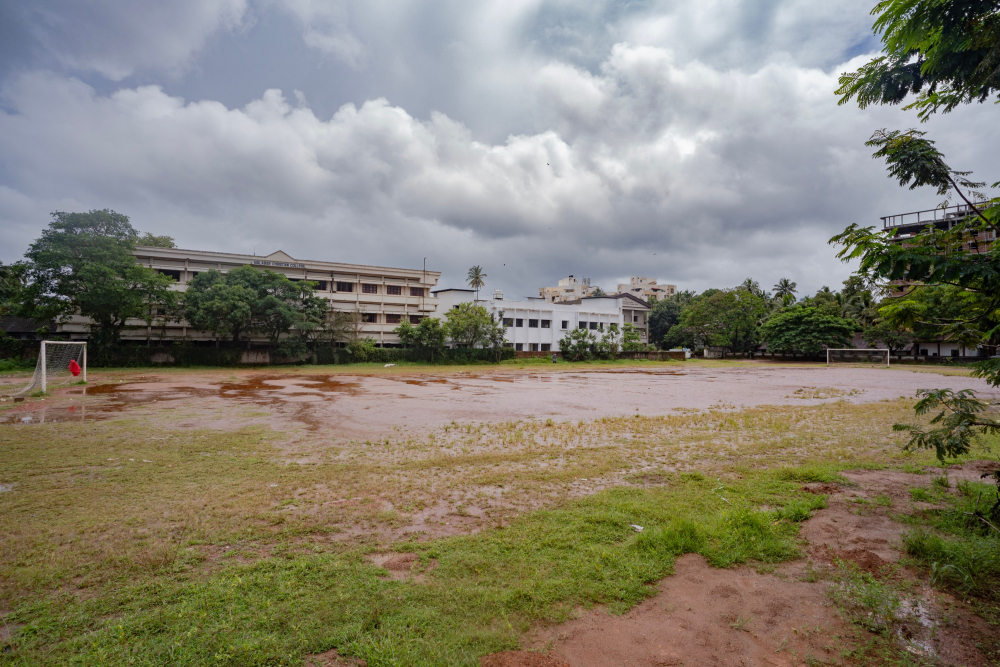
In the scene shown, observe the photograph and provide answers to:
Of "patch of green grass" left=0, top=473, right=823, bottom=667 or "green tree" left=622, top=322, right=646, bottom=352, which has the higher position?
"green tree" left=622, top=322, right=646, bottom=352

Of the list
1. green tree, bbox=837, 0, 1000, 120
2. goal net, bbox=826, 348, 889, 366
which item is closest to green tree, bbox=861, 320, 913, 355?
goal net, bbox=826, 348, 889, 366

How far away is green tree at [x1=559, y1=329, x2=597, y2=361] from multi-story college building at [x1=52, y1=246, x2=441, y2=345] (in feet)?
56.8

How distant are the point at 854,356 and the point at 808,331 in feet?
18.0

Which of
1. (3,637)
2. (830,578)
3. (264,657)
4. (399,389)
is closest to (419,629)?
(264,657)

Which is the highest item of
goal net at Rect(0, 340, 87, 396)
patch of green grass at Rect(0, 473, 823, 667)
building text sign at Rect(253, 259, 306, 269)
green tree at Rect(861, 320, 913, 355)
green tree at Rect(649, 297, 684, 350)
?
building text sign at Rect(253, 259, 306, 269)

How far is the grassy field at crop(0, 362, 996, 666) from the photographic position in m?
3.33

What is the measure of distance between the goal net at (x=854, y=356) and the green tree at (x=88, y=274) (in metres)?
68.2

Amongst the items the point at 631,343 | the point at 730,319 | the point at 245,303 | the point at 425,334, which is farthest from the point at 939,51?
the point at 730,319

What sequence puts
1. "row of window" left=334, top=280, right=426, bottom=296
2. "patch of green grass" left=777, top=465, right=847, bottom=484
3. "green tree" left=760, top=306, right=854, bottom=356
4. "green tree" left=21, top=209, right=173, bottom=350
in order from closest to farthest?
"patch of green grass" left=777, top=465, right=847, bottom=484 → "green tree" left=21, top=209, right=173, bottom=350 → "row of window" left=334, top=280, right=426, bottom=296 → "green tree" left=760, top=306, right=854, bottom=356

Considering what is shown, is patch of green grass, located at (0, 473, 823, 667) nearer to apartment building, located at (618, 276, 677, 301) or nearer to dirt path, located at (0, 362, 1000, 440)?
dirt path, located at (0, 362, 1000, 440)

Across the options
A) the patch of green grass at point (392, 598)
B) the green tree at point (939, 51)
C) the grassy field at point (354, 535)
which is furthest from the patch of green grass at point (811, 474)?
the green tree at point (939, 51)

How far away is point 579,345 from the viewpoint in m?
56.3

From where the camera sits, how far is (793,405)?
55.0 feet

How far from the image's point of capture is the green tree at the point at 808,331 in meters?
54.6
